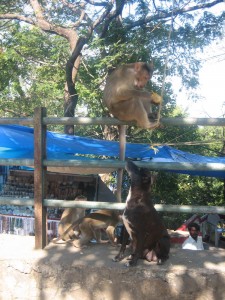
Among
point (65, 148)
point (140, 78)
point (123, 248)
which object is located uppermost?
point (140, 78)

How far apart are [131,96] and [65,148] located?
12.2ft

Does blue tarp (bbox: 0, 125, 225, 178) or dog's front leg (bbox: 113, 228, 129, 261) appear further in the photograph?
blue tarp (bbox: 0, 125, 225, 178)

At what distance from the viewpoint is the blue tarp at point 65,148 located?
6.61m

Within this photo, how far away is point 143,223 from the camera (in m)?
2.64

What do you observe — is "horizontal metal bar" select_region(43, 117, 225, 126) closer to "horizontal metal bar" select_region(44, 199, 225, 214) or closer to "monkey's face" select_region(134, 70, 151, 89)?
"horizontal metal bar" select_region(44, 199, 225, 214)

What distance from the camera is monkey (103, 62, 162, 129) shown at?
129 inches

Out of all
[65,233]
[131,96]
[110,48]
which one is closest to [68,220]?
[65,233]

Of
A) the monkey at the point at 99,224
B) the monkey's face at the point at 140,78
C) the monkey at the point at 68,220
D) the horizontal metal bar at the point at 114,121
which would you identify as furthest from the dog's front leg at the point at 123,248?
the monkey at the point at 68,220

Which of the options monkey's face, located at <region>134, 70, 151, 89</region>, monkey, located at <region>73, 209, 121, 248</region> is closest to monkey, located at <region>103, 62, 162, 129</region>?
monkey's face, located at <region>134, 70, 151, 89</region>

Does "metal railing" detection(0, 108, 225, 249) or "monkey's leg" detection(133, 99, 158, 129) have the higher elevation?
"monkey's leg" detection(133, 99, 158, 129)

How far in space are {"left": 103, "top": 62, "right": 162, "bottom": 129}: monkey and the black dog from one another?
1.87 ft

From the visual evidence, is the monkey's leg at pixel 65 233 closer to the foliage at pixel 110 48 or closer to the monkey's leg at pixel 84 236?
the monkey's leg at pixel 84 236

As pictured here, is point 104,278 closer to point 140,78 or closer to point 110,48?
point 140,78

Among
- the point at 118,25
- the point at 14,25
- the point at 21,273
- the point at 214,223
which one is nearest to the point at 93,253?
the point at 21,273
